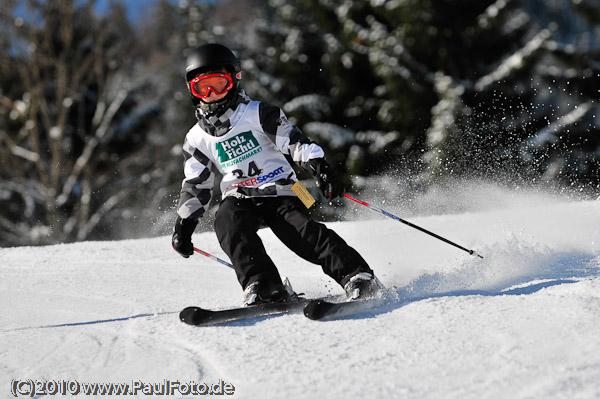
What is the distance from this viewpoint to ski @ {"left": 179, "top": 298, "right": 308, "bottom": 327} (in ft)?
8.61

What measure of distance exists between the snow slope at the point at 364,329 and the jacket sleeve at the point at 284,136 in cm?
91

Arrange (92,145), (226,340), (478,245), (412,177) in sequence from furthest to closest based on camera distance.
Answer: (92,145) < (412,177) < (478,245) < (226,340)

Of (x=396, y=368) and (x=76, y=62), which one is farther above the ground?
(x=76, y=62)

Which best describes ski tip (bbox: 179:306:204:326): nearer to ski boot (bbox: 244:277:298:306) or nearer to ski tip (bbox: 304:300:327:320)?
ski boot (bbox: 244:277:298:306)

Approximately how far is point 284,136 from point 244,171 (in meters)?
0.32

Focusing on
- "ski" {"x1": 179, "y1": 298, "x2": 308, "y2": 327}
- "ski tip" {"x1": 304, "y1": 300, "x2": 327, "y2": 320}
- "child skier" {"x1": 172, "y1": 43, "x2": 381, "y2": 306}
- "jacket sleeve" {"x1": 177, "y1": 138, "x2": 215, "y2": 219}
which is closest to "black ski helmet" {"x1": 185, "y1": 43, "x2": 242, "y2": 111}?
"child skier" {"x1": 172, "y1": 43, "x2": 381, "y2": 306}

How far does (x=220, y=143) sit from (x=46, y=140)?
50.1 feet

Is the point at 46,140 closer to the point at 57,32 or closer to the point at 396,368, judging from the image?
the point at 57,32

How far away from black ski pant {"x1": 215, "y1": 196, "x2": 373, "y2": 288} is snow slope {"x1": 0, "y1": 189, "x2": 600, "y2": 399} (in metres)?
0.35

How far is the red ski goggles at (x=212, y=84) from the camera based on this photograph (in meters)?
3.25

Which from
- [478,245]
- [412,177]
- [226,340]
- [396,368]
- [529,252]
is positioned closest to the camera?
[396,368]

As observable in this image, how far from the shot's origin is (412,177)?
1203cm

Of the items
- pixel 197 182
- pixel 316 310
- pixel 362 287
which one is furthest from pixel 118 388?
pixel 197 182

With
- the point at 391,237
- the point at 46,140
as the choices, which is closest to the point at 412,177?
the point at 391,237
